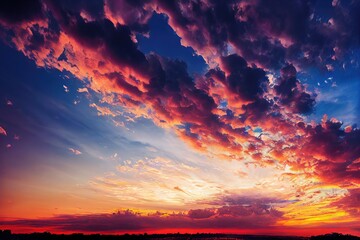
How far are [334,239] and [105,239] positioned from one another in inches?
5420

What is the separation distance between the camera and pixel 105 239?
171000mm

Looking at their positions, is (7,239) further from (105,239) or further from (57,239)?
(105,239)


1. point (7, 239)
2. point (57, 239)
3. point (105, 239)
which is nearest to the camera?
point (7, 239)

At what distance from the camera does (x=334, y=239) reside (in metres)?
131

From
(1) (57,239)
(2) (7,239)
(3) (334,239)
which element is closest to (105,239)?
(1) (57,239)

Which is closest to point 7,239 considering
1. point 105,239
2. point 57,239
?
point 57,239

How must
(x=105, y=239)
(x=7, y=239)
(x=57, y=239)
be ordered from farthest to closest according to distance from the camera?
1. (x=105, y=239)
2. (x=57, y=239)
3. (x=7, y=239)

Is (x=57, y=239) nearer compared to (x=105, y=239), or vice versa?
(x=57, y=239)

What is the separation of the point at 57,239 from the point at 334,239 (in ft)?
466

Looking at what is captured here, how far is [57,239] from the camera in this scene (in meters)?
128

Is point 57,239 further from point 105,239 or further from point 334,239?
point 334,239

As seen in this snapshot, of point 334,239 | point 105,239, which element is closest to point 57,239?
point 105,239

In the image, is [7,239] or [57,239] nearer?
[7,239]

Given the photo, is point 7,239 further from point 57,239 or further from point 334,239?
point 334,239
